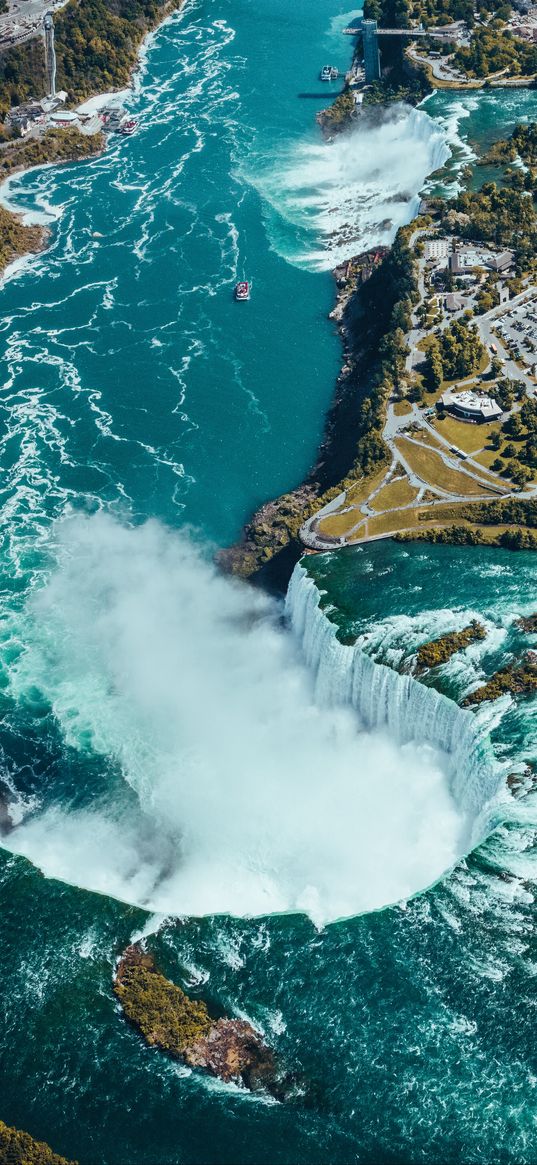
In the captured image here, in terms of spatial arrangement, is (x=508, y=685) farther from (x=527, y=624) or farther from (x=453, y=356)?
(x=453, y=356)

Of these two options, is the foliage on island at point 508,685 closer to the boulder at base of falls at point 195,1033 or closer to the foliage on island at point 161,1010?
the boulder at base of falls at point 195,1033

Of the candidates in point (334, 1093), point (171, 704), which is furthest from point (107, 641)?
point (334, 1093)

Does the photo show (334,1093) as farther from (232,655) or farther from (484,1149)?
(232,655)

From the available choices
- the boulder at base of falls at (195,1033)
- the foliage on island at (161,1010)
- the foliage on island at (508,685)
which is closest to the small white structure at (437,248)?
the foliage on island at (508,685)

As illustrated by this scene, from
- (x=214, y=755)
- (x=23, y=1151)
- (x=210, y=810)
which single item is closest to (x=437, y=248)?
(x=214, y=755)

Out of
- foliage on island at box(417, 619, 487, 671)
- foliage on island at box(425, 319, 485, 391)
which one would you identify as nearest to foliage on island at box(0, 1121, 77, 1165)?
foliage on island at box(417, 619, 487, 671)

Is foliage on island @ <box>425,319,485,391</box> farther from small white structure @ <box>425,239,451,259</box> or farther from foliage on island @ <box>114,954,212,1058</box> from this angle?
foliage on island @ <box>114,954,212,1058</box>
